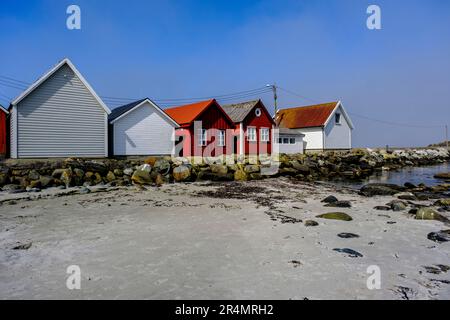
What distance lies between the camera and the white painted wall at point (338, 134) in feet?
128

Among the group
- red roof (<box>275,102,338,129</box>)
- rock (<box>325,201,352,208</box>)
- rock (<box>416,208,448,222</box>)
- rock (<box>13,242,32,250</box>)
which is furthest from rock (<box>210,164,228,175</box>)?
red roof (<box>275,102,338,129</box>)

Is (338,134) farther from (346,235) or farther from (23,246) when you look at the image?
(23,246)

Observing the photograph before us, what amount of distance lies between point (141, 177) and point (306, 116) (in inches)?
1117

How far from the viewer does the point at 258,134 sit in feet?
105

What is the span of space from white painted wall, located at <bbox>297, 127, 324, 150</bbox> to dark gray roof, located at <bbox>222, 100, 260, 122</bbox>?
10.9 m

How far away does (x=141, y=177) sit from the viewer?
17.9 meters

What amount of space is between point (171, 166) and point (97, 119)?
591 cm

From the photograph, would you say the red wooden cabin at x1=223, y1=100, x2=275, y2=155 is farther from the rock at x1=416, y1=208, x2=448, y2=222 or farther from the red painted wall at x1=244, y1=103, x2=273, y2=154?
the rock at x1=416, y1=208, x2=448, y2=222

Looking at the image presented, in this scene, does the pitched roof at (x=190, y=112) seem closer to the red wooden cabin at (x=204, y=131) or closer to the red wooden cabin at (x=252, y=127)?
the red wooden cabin at (x=204, y=131)

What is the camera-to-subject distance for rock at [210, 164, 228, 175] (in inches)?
809

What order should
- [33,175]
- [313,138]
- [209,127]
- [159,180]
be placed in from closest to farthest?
[33,175]
[159,180]
[209,127]
[313,138]

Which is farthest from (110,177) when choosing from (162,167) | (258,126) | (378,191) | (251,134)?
(258,126)

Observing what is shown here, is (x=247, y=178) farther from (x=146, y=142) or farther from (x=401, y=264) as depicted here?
(x=401, y=264)
